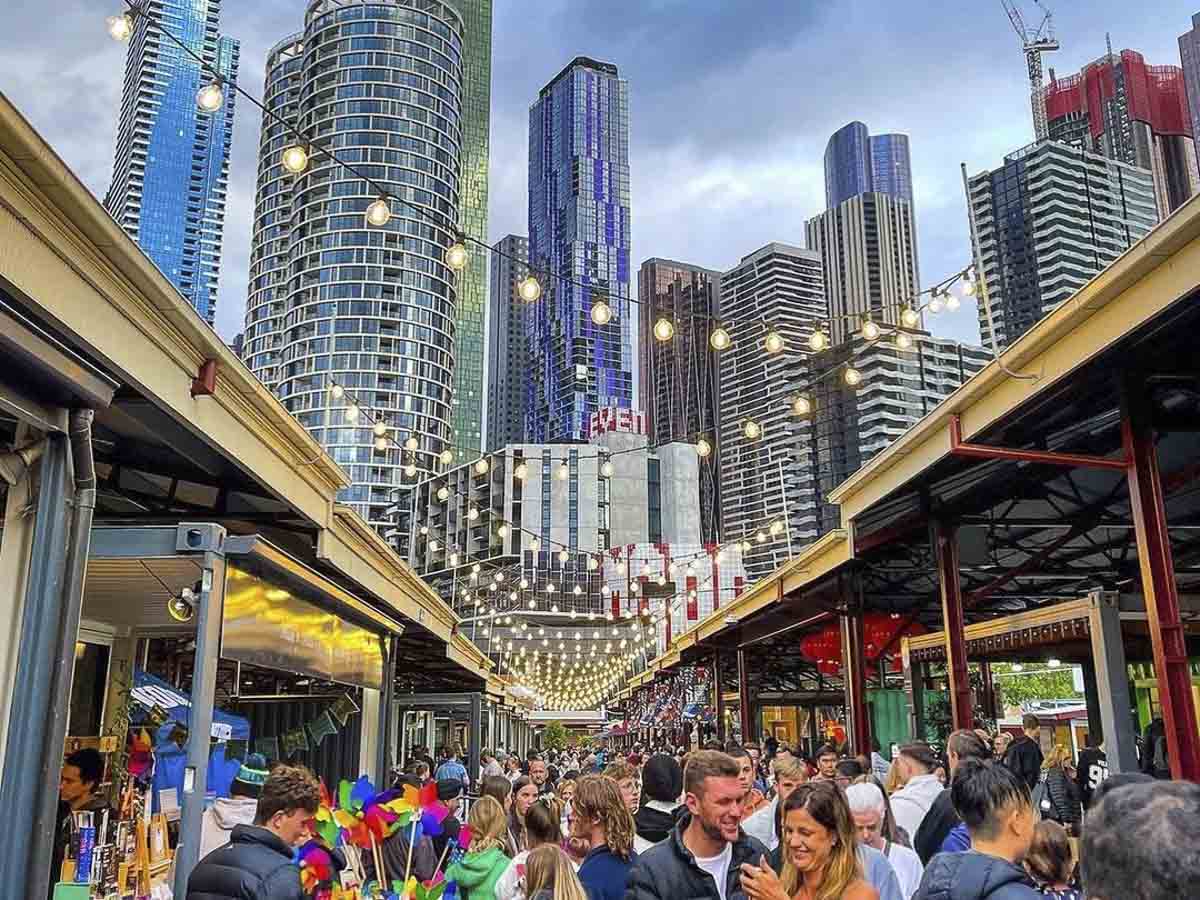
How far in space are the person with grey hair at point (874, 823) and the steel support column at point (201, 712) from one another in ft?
13.6

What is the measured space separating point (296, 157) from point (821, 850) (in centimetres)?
726

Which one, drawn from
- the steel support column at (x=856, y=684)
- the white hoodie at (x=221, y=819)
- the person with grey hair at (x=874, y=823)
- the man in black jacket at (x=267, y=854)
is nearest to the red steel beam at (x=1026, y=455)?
the person with grey hair at (x=874, y=823)

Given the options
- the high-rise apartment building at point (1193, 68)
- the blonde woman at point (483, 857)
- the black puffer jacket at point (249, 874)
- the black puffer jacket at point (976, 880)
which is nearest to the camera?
the black puffer jacket at point (976, 880)

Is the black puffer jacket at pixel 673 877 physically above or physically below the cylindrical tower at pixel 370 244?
below

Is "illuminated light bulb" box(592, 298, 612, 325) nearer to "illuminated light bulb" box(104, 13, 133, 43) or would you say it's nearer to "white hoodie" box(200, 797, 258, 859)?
"illuminated light bulb" box(104, 13, 133, 43)

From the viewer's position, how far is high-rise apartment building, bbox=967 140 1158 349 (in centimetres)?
4959

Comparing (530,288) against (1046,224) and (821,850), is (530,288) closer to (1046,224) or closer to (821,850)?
(821,850)

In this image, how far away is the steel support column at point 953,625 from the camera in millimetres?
13805

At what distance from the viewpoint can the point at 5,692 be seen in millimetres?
5480

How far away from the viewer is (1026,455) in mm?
10062

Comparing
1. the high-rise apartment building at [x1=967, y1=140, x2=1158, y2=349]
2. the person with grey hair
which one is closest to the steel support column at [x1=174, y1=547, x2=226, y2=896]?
the person with grey hair

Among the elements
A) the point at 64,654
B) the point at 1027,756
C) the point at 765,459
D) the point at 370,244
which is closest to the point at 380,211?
the point at 64,654

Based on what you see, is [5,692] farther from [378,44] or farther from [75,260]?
[378,44]

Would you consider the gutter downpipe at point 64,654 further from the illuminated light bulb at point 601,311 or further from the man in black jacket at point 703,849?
the illuminated light bulb at point 601,311
